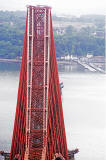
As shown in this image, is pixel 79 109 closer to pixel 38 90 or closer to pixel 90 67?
pixel 38 90

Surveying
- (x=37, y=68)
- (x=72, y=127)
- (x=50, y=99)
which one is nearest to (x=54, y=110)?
(x=50, y=99)

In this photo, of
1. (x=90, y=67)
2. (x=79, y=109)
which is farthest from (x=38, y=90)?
(x=90, y=67)

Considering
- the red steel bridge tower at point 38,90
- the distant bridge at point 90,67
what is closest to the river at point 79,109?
the distant bridge at point 90,67

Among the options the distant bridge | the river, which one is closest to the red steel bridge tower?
the river

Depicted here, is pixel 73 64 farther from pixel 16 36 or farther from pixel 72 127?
pixel 72 127

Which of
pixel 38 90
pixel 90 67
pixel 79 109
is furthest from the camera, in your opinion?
pixel 90 67

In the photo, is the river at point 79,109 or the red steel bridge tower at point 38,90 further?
the river at point 79,109

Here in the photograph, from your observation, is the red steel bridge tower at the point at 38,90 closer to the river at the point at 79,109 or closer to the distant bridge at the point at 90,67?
the river at the point at 79,109

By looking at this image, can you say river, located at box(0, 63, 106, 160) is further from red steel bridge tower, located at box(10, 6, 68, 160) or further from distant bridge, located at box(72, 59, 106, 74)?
red steel bridge tower, located at box(10, 6, 68, 160)

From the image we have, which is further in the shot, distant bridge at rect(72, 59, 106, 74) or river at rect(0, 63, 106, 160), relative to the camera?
distant bridge at rect(72, 59, 106, 74)
